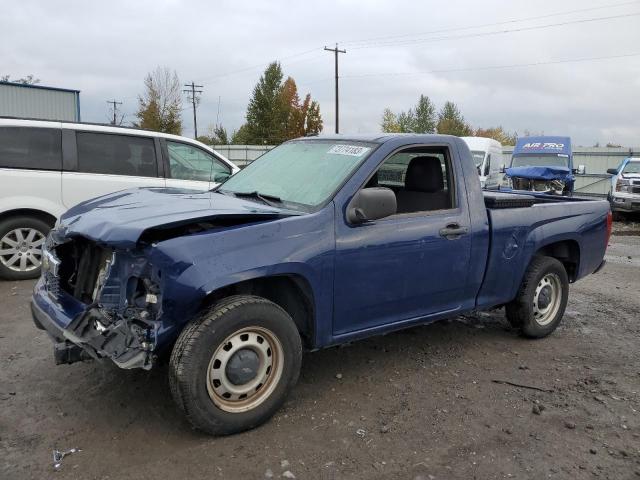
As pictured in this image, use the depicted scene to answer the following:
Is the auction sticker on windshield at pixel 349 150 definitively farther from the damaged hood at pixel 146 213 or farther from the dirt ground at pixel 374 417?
the dirt ground at pixel 374 417

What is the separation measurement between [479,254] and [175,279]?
250 centimetres

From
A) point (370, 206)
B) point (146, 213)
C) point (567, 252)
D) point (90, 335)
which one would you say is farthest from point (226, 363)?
point (567, 252)

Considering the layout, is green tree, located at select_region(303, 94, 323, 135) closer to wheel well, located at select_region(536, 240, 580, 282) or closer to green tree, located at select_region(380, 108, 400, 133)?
green tree, located at select_region(380, 108, 400, 133)

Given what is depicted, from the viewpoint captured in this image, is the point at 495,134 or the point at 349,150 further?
the point at 495,134

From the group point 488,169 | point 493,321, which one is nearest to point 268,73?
point 488,169

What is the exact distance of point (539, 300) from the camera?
5.21 m

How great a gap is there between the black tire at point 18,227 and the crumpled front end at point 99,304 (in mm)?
3460

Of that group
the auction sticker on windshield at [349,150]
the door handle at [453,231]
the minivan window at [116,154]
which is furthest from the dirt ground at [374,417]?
the minivan window at [116,154]

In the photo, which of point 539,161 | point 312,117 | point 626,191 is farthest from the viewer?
point 312,117

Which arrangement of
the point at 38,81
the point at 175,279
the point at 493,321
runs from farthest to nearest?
the point at 38,81 → the point at 493,321 → the point at 175,279

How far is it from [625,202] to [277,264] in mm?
15716

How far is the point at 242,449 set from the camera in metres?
3.16

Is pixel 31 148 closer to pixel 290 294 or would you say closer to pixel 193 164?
pixel 193 164

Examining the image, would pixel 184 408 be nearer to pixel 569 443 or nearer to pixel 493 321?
pixel 569 443
